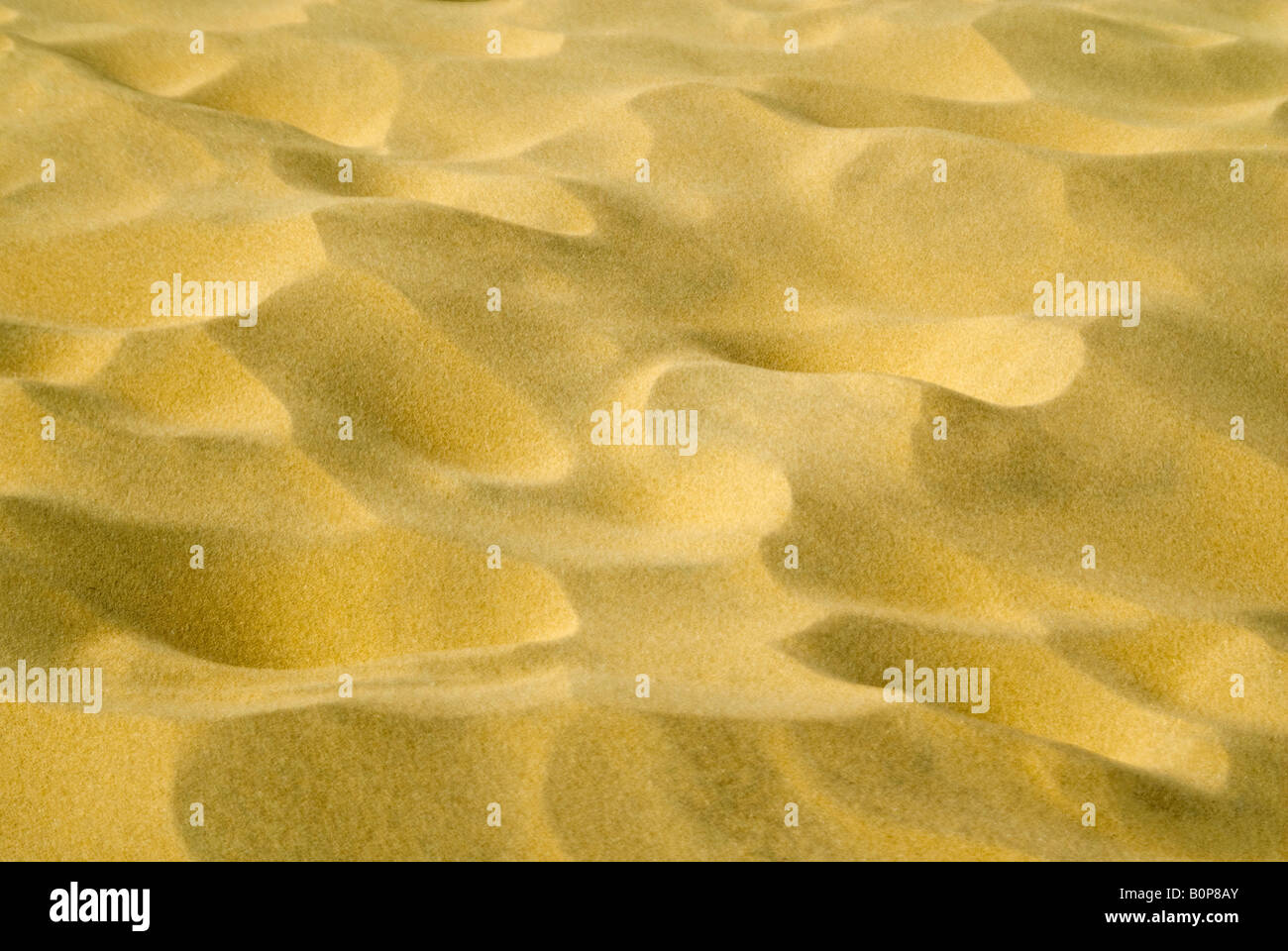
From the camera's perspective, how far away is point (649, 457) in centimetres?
164

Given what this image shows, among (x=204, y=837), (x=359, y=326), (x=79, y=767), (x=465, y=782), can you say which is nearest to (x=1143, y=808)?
(x=465, y=782)

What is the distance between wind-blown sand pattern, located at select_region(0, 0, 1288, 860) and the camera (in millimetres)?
1257

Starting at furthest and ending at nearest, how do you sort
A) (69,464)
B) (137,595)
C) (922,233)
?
(922,233)
(69,464)
(137,595)

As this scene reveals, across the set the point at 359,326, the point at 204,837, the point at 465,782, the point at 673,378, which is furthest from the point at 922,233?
the point at 204,837

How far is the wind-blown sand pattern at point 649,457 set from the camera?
4.12ft

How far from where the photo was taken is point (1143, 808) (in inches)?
49.1

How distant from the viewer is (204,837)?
47.3 inches

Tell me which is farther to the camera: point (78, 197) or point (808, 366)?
point (78, 197)

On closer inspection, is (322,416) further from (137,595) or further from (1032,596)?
(1032,596)

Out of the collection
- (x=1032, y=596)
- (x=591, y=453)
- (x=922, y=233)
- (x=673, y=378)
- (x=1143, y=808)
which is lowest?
(x=1143, y=808)

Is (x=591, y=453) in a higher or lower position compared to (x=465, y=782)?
higher

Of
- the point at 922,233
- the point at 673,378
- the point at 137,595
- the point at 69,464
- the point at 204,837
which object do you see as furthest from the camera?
the point at 922,233

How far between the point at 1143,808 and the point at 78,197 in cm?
175

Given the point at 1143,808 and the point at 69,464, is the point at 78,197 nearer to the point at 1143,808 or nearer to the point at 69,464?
the point at 69,464
